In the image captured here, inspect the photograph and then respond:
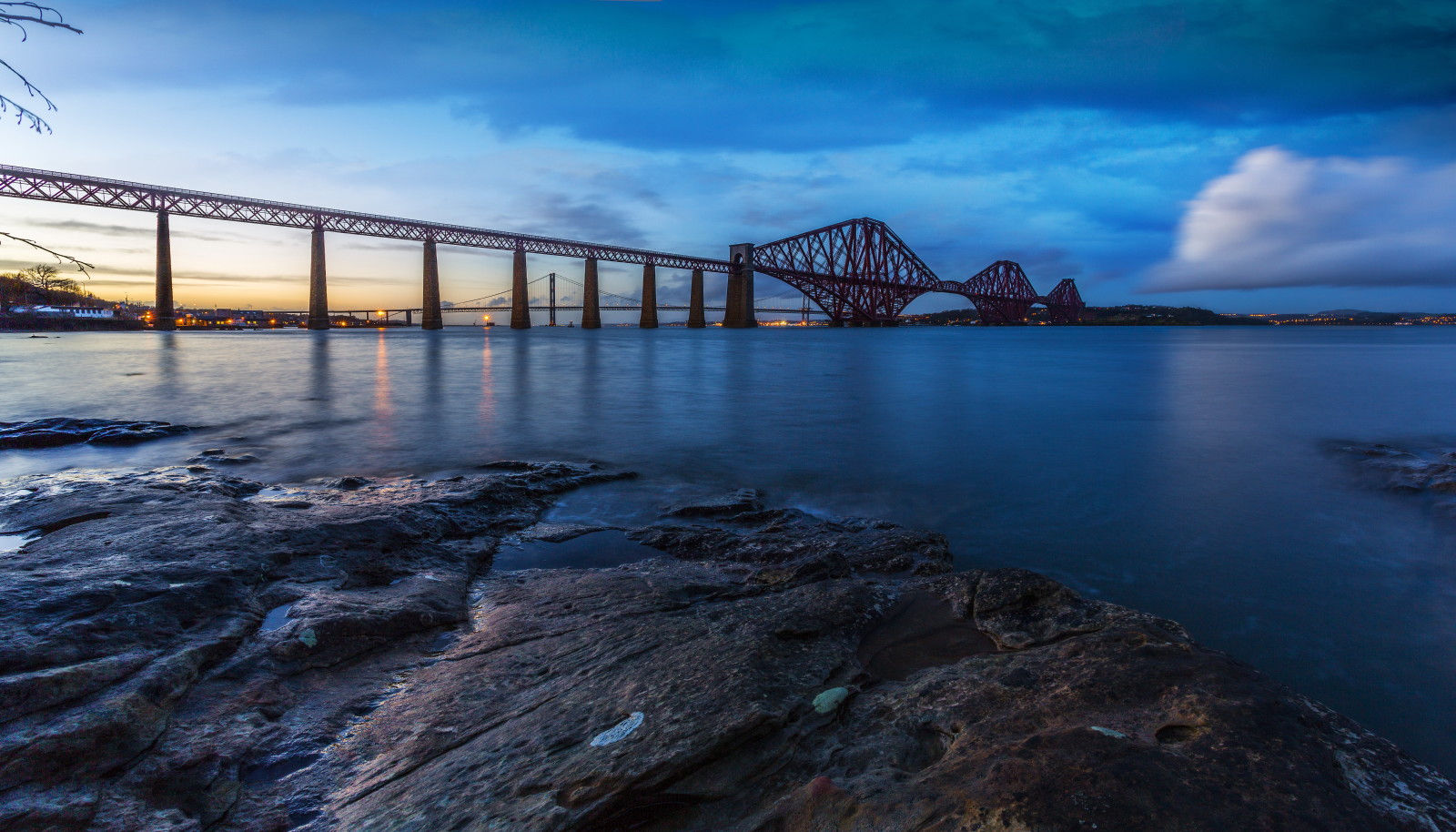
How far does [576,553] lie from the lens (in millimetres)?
3891

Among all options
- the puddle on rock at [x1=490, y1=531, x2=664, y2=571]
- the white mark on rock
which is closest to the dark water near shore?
the puddle on rock at [x1=490, y1=531, x2=664, y2=571]

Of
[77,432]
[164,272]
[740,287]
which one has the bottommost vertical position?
[77,432]

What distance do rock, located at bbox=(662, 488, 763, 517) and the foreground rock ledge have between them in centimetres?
143

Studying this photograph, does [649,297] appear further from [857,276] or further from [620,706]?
[620,706]

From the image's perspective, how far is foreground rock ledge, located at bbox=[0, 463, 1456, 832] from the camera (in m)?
1.34

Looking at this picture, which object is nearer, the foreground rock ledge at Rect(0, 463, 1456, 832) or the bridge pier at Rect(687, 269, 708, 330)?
the foreground rock ledge at Rect(0, 463, 1456, 832)

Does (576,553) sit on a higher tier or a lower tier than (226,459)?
lower

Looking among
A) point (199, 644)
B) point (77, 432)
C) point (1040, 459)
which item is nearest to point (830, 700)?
point (199, 644)

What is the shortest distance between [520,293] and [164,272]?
3123 cm

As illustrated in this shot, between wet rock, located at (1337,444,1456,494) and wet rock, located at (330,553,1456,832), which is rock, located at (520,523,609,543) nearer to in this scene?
wet rock, located at (330,553,1456,832)

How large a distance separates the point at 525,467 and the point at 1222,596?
545 centimetres

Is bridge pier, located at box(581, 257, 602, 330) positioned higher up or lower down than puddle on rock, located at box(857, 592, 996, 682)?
higher up

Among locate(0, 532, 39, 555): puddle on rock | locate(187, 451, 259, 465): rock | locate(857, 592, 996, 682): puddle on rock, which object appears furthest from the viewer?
locate(187, 451, 259, 465): rock

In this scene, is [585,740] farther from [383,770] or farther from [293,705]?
[293,705]
